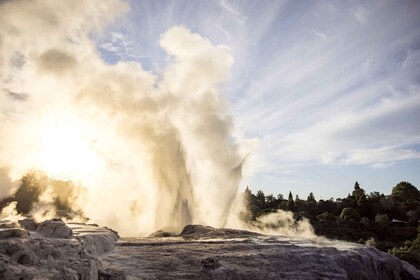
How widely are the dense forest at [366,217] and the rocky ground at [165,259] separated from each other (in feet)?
92.2

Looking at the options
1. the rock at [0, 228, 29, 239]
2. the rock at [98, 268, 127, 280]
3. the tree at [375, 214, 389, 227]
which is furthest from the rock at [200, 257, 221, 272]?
the tree at [375, 214, 389, 227]

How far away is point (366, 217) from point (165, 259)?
5419 cm

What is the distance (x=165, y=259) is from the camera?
11.2 meters

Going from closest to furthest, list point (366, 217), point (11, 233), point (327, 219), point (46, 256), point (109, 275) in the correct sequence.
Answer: point (46, 256) < point (11, 233) < point (109, 275) < point (327, 219) < point (366, 217)

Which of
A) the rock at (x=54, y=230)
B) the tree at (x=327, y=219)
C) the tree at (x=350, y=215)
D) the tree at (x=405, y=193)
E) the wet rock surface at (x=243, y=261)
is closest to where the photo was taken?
the rock at (x=54, y=230)

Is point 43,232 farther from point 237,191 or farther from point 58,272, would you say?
point 237,191

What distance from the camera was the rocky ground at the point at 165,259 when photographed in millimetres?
7512

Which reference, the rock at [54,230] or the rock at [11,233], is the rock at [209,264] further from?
the rock at [11,233]

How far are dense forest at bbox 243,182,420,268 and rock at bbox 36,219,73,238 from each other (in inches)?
1458

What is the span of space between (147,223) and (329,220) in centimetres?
3515

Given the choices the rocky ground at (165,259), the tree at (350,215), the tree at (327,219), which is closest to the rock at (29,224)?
the rocky ground at (165,259)

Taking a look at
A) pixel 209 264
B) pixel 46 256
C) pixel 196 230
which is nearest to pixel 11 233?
pixel 46 256

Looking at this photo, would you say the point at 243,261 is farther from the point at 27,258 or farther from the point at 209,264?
the point at 27,258

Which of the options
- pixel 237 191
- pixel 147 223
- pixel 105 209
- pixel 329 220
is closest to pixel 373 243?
pixel 329 220
